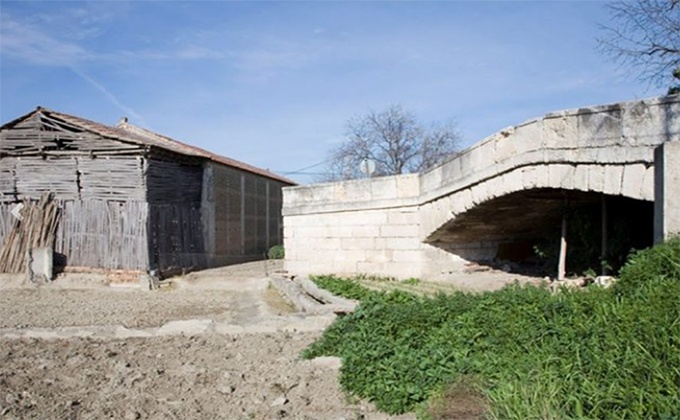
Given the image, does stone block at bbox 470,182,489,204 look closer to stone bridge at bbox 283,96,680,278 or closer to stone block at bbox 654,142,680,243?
stone bridge at bbox 283,96,680,278


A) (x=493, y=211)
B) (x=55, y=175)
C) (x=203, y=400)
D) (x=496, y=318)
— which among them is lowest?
(x=203, y=400)

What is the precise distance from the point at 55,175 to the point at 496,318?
1312 centimetres

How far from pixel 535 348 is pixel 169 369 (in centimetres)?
344

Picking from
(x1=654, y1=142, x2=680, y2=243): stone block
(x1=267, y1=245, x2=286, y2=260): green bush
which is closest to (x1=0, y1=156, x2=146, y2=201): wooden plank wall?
(x1=267, y1=245, x2=286, y2=260): green bush

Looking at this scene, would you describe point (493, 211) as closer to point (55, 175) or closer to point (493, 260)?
point (493, 260)

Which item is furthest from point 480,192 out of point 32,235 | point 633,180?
point 32,235

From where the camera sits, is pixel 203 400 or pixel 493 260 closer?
pixel 203 400

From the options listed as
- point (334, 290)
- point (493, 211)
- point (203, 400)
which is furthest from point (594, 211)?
point (203, 400)

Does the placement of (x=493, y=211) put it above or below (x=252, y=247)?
above

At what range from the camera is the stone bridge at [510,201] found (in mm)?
6938

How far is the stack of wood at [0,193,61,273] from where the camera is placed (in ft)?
48.3

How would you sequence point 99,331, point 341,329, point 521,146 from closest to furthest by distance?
point 341,329 → point 99,331 → point 521,146

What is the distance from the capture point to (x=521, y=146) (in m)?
8.83

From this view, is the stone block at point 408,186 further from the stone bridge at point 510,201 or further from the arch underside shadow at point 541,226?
the arch underside shadow at point 541,226
